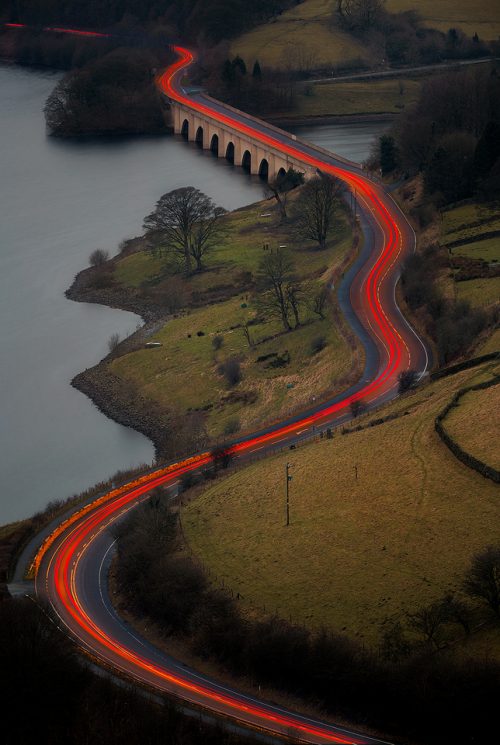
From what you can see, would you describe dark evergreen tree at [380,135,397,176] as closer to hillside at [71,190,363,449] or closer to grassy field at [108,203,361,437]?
hillside at [71,190,363,449]

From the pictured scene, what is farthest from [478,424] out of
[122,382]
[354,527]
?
[122,382]

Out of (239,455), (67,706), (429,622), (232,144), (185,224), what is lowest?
(67,706)

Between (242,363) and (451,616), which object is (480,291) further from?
(451,616)

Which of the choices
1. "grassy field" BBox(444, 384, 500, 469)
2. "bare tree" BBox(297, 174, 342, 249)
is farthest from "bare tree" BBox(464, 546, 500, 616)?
"bare tree" BBox(297, 174, 342, 249)

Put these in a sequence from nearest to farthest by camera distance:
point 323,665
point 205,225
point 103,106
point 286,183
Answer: point 323,665 < point 205,225 < point 286,183 < point 103,106

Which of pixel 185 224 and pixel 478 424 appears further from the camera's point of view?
pixel 185 224

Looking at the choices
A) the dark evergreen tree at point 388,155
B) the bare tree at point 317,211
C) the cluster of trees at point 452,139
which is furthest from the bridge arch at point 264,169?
the bare tree at point 317,211
